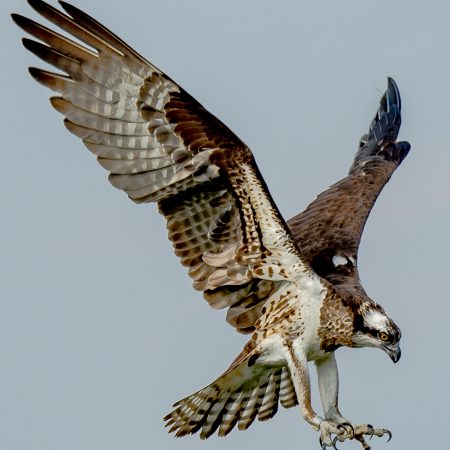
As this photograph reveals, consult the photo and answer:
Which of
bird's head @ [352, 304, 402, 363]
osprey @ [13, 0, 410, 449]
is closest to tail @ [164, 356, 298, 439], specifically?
osprey @ [13, 0, 410, 449]

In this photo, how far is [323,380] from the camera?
12398 mm

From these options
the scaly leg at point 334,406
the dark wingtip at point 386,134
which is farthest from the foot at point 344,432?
the dark wingtip at point 386,134

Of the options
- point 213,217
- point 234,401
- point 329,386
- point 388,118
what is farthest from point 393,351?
point 388,118

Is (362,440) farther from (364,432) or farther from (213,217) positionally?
(213,217)

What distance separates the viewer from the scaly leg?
39.6ft

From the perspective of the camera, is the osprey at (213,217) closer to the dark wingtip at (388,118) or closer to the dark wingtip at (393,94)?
the dark wingtip at (388,118)

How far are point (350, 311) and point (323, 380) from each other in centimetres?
65

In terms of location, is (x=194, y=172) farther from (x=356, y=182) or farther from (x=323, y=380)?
(x=356, y=182)

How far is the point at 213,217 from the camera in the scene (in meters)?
12.2

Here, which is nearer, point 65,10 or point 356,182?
point 65,10

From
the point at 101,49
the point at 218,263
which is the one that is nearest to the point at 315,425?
the point at 218,263

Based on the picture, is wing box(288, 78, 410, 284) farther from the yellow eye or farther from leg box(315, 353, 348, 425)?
the yellow eye

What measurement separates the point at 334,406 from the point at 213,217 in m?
1.66

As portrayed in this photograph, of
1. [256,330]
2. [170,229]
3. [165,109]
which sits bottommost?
[256,330]
